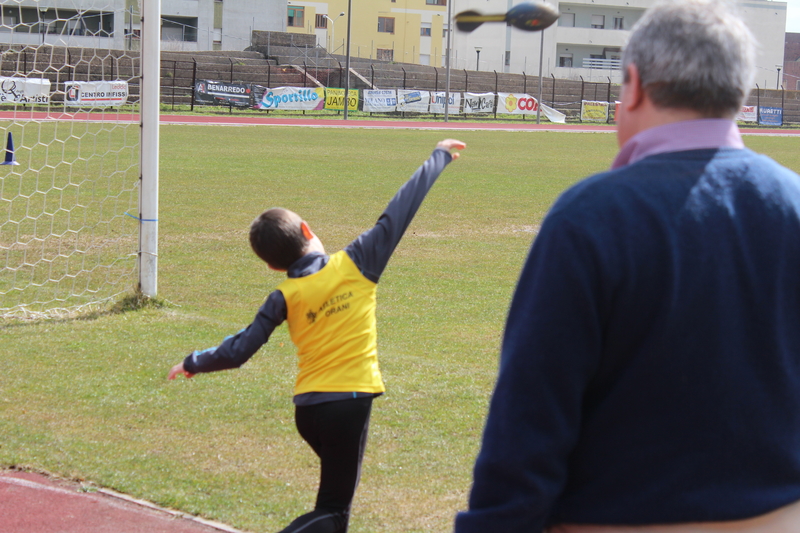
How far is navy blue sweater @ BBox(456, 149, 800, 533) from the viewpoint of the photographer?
1.47m

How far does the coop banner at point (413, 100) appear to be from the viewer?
48.9m

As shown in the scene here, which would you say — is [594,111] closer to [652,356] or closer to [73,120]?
[73,120]

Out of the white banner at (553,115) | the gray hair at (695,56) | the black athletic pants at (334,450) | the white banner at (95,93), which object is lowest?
the black athletic pants at (334,450)

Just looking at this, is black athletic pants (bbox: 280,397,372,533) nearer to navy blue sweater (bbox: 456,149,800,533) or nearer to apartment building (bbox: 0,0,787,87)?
navy blue sweater (bbox: 456,149,800,533)

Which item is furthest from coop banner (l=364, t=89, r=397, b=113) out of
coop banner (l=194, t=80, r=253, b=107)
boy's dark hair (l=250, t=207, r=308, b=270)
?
boy's dark hair (l=250, t=207, r=308, b=270)

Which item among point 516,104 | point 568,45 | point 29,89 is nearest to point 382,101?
point 516,104

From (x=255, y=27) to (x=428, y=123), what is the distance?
2950 cm

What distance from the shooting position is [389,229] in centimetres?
323

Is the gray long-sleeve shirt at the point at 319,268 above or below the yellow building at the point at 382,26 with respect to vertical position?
below

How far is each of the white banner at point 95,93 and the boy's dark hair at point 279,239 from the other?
19.5 feet

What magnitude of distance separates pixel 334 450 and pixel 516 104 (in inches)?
2077

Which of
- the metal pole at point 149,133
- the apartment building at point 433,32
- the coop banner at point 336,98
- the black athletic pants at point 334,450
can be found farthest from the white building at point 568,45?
the black athletic pants at point 334,450

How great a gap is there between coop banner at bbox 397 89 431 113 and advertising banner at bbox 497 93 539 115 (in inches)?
231

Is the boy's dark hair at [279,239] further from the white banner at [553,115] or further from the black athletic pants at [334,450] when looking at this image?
the white banner at [553,115]
